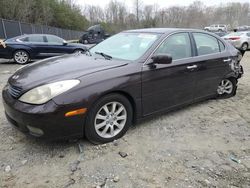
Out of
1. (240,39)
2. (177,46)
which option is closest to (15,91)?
(177,46)

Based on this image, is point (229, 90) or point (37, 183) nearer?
point (37, 183)

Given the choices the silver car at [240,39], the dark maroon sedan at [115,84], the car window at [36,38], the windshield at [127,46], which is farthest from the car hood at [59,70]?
the silver car at [240,39]

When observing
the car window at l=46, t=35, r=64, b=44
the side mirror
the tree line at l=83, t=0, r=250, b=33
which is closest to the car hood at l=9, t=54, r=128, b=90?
the side mirror

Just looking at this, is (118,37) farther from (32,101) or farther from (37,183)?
(37,183)

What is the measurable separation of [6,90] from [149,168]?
2092 millimetres

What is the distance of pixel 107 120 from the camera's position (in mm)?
3383

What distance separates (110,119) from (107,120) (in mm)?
47

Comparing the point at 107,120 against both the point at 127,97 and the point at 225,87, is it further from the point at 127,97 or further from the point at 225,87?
the point at 225,87

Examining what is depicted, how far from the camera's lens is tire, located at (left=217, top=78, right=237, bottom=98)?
5.26 metres

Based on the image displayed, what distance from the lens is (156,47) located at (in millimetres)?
3869

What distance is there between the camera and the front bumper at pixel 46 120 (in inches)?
113

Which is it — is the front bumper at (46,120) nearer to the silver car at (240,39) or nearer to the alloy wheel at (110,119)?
the alloy wheel at (110,119)

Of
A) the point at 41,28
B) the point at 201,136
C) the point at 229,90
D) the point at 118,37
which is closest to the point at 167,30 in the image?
the point at 118,37

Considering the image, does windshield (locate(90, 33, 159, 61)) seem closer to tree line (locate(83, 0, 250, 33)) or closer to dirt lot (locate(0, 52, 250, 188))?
dirt lot (locate(0, 52, 250, 188))
